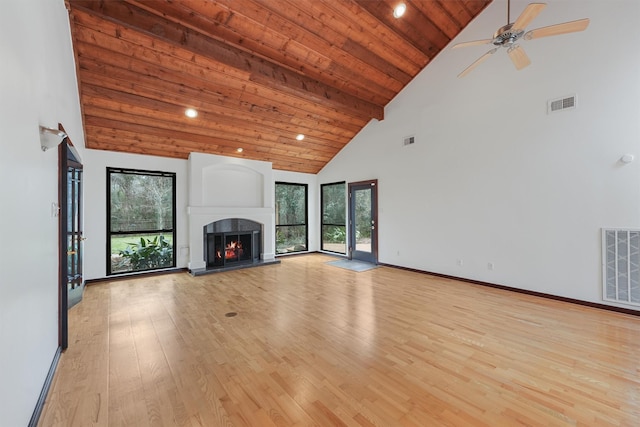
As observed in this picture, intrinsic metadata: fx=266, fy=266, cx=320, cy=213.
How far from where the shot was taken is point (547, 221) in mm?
3967

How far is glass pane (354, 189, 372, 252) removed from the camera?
6746mm

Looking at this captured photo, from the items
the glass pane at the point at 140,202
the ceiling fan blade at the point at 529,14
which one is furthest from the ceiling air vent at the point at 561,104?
the glass pane at the point at 140,202

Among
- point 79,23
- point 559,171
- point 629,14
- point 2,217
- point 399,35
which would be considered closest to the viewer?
point 2,217

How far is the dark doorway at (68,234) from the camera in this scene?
→ 2.62 meters

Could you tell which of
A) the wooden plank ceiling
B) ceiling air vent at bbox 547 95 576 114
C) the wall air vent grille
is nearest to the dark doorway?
the wooden plank ceiling

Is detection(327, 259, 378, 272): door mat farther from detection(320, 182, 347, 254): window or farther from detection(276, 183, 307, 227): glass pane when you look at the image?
detection(276, 183, 307, 227): glass pane

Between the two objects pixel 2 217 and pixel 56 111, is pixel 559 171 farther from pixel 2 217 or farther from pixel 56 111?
pixel 56 111

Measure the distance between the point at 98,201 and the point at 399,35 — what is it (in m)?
6.24

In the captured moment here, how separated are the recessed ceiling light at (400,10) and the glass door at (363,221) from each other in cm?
334

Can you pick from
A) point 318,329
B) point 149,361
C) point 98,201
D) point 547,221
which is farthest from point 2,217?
point 547,221

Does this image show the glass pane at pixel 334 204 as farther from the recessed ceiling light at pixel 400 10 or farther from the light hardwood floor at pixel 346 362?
the recessed ceiling light at pixel 400 10

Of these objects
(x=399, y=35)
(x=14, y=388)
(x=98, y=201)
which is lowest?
(x=14, y=388)

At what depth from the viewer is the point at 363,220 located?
22.6ft

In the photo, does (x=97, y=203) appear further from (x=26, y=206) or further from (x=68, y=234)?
(x=26, y=206)
